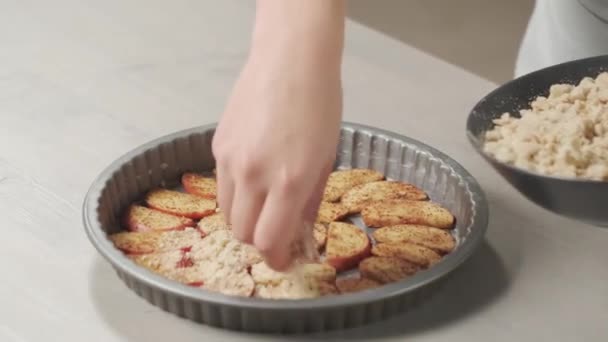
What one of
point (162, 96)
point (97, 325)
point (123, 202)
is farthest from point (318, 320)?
point (162, 96)

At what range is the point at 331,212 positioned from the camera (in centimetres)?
103

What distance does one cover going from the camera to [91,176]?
109cm

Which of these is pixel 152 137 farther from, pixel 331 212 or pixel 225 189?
pixel 225 189

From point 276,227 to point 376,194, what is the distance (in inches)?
12.0

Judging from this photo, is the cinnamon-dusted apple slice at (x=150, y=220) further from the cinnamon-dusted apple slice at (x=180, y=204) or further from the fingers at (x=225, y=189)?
the fingers at (x=225, y=189)

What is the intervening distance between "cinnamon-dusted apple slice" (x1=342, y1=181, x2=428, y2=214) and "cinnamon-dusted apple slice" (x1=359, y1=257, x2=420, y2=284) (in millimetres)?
123

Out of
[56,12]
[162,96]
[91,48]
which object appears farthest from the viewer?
[56,12]

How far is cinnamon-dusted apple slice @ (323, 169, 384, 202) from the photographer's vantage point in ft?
3.49

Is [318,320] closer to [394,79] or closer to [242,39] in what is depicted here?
[394,79]

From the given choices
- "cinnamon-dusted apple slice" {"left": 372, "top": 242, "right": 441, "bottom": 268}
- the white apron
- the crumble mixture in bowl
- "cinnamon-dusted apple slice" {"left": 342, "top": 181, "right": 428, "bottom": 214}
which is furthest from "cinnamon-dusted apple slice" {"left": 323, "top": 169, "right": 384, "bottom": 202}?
the white apron

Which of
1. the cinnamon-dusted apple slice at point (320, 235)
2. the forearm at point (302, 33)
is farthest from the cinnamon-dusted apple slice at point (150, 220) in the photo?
the forearm at point (302, 33)

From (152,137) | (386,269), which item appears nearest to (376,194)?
(386,269)

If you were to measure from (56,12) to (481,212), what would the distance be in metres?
0.85

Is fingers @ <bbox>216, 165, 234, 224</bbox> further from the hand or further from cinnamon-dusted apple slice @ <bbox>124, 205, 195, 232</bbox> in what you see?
cinnamon-dusted apple slice @ <bbox>124, 205, 195, 232</bbox>
